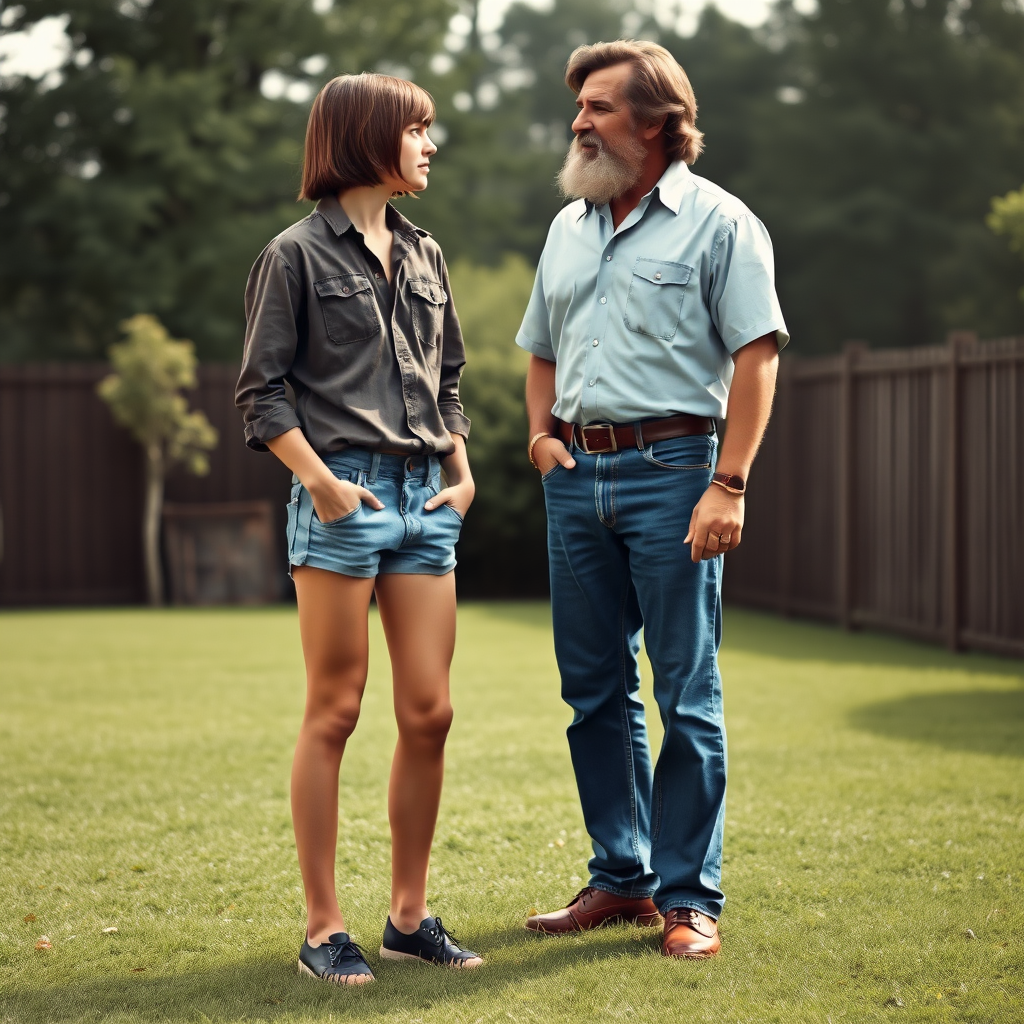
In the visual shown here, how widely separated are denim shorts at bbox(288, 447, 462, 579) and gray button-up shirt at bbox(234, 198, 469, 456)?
47mm

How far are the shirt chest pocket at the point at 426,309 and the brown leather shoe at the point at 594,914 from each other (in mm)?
1403

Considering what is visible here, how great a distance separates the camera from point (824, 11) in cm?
2955

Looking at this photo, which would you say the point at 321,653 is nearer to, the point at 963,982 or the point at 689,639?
the point at 689,639

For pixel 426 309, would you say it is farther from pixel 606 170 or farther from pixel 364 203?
pixel 606 170

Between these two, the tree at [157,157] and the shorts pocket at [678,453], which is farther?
the tree at [157,157]

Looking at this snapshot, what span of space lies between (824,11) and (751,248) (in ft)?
95.4

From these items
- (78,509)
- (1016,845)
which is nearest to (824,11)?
(78,509)

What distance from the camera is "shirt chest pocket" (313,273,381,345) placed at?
9.61 ft

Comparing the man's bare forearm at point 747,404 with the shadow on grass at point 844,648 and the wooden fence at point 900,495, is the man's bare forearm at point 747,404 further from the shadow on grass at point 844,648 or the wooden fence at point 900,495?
the wooden fence at point 900,495

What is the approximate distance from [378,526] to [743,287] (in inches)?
38.1

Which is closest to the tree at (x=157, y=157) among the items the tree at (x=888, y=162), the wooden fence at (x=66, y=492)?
the wooden fence at (x=66, y=492)

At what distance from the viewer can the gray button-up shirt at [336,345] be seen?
289cm

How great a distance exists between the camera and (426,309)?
312 centimetres

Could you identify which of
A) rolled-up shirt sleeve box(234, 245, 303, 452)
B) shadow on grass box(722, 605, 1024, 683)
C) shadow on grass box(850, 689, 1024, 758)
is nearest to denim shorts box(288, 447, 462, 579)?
rolled-up shirt sleeve box(234, 245, 303, 452)
